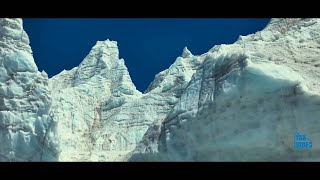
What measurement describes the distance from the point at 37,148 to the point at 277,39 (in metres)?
15.3

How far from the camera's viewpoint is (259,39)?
36062mm

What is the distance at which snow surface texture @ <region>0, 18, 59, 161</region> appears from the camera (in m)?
33.8

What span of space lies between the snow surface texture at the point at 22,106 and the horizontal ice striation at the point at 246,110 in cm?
670

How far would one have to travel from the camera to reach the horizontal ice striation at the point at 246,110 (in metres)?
24.8

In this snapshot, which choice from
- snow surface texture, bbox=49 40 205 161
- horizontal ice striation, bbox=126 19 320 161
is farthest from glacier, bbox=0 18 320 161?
snow surface texture, bbox=49 40 205 161

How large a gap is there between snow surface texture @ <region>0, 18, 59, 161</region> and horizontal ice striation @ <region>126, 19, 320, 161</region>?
22.0 ft
